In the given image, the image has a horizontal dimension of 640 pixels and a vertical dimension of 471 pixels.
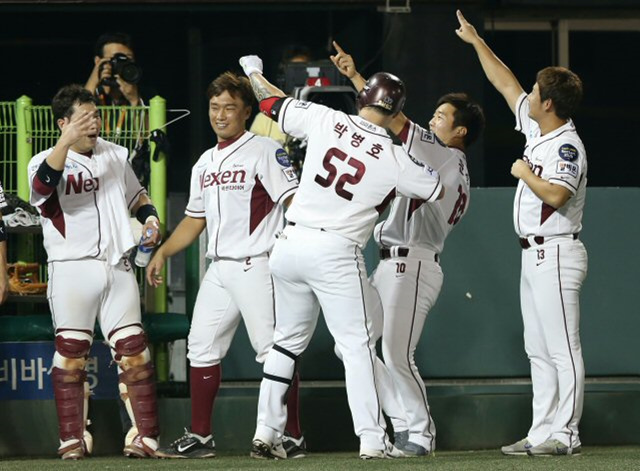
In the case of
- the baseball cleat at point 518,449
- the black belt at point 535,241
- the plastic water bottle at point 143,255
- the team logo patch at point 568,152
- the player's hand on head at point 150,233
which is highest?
the team logo patch at point 568,152

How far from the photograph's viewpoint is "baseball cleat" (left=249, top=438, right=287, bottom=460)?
20.2ft

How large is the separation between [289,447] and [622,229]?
2184mm

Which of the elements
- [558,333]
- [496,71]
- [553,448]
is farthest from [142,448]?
[496,71]

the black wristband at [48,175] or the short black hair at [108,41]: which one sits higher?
the short black hair at [108,41]

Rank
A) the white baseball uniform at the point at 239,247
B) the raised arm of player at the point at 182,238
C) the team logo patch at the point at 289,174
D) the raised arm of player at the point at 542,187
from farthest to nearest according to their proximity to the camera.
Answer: the raised arm of player at the point at 182,238, the team logo patch at the point at 289,174, the white baseball uniform at the point at 239,247, the raised arm of player at the point at 542,187

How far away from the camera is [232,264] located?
6656mm

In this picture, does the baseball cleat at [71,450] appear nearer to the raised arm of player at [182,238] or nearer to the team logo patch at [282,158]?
the raised arm of player at [182,238]

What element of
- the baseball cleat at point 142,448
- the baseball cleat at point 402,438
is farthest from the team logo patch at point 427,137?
the baseball cleat at point 142,448

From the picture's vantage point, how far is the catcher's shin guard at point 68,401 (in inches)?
259

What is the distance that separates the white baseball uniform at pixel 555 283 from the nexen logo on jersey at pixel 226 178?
4.35ft

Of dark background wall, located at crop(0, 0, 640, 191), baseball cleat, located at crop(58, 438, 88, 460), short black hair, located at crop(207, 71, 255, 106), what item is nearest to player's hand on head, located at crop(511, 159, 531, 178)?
short black hair, located at crop(207, 71, 255, 106)

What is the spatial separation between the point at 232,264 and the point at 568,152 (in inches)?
65.5

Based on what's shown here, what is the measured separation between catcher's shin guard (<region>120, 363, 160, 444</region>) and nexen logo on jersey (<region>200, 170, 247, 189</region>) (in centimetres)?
94

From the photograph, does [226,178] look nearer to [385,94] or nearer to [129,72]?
[385,94]
